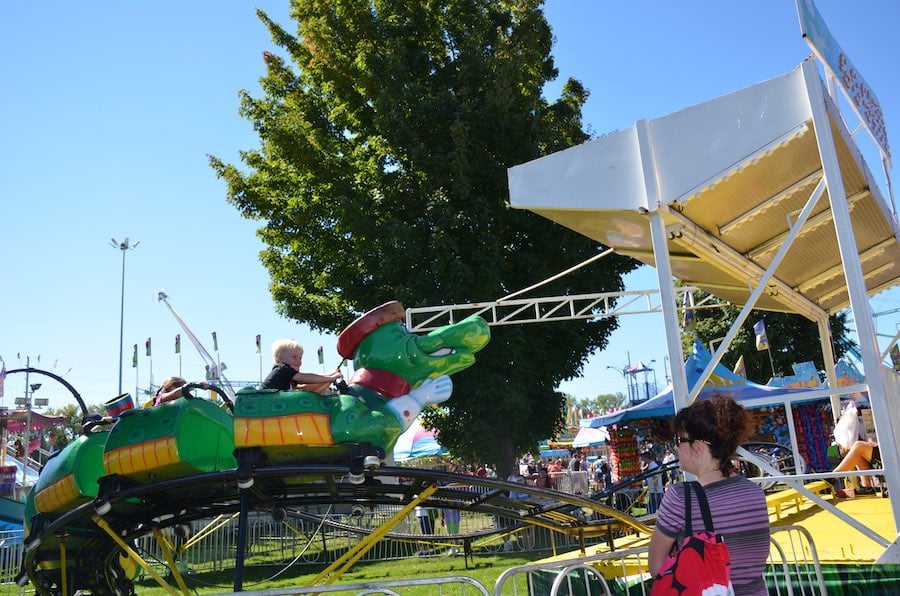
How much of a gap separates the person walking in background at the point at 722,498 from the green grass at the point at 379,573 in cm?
682

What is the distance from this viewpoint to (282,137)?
17172 mm

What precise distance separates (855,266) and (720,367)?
14496mm

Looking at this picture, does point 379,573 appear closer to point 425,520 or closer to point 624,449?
point 425,520

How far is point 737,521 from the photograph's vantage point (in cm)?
282

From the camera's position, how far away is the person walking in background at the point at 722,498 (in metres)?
2.78

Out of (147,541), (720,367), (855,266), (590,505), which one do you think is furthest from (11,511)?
(720,367)

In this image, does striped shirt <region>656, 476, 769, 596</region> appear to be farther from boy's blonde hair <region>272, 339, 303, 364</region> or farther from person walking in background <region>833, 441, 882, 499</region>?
person walking in background <region>833, 441, 882, 499</region>

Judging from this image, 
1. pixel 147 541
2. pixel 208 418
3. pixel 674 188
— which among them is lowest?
pixel 147 541

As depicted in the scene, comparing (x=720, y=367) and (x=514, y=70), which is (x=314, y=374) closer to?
(x=514, y=70)

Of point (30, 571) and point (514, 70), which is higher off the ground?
point (514, 70)

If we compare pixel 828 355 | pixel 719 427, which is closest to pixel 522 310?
pixel 828 355

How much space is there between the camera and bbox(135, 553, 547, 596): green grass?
33.7 feet

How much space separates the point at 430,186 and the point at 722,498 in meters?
14.2

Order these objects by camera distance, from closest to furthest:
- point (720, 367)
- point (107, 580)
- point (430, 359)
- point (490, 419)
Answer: point (430, 359) < point (107, 580) < point (490, 419) < point (720, 367)
